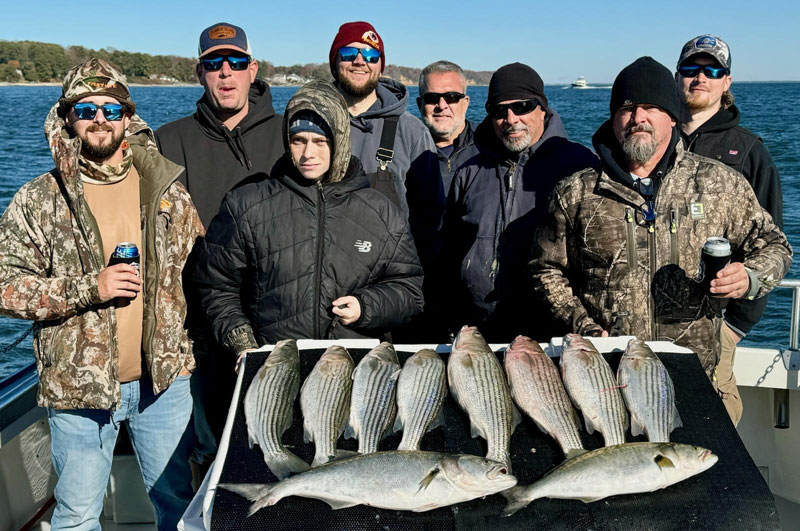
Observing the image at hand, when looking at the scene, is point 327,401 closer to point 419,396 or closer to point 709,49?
point 419,396

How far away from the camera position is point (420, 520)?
8.18ft

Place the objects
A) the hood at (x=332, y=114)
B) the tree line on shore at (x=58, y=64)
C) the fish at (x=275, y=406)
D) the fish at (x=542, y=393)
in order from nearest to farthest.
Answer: the fish at (x=275, y=406), the fish at (x=542, y=393), the hood at (x=332, y=114), the tree line on shore at (x=58, y=64)

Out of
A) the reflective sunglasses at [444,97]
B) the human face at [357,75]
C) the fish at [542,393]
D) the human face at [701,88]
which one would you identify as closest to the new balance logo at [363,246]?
the fish at [542,393]

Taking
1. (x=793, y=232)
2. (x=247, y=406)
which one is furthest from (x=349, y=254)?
(x=793, y=232)

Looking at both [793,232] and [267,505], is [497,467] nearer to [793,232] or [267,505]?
[267,505]

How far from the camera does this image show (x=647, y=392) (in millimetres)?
3029

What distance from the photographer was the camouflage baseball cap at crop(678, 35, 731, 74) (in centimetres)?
479

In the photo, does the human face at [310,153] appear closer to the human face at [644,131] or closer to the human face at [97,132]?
the human face at [97,132]

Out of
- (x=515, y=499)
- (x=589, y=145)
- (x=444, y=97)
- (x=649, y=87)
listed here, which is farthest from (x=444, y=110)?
(x=589, y=145)

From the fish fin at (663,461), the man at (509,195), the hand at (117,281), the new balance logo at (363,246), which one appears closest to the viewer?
the fish fin at (663,461)

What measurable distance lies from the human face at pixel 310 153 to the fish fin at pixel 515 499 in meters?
1.82

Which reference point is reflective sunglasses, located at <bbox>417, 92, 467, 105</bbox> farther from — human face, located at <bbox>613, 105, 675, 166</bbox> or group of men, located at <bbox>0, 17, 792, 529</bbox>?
human face, located at <bbox>613, 105, 675, 166</bbox>

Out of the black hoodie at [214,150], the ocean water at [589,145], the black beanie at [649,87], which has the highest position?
the black beanie at [649,87]

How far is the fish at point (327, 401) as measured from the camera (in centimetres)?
282
